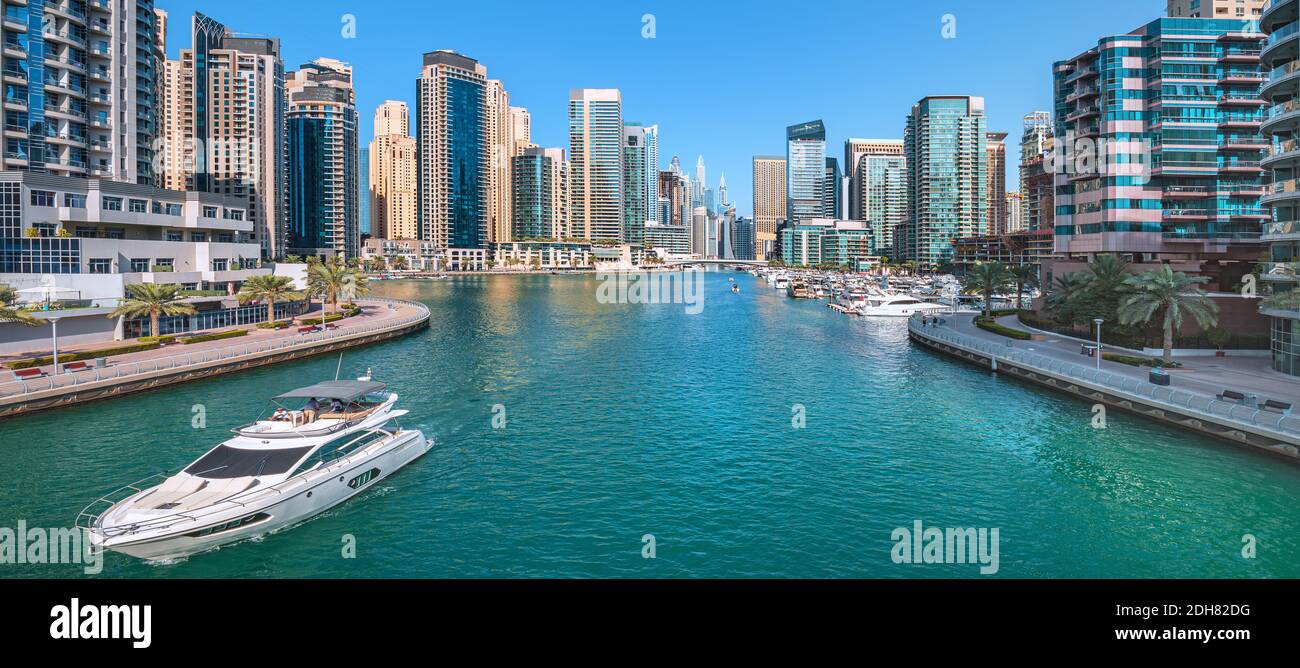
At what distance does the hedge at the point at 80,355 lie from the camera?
51.8 m

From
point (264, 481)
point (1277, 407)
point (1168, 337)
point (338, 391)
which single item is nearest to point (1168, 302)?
point (1168, 337)

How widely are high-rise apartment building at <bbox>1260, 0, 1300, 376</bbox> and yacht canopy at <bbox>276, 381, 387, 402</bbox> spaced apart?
5412 cm

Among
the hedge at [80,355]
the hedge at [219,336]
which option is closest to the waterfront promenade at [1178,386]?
the hedge at [219,336]

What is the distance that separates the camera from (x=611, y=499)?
32094mm

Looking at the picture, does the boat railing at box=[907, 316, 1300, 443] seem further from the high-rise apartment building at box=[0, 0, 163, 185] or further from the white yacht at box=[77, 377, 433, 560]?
the high-rise apartment building at box=[0, 0, 163, 185]

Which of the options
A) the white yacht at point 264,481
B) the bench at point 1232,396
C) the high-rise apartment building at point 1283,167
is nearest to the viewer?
the white yacht at point 264,481

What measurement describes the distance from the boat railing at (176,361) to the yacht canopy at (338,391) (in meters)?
20.4

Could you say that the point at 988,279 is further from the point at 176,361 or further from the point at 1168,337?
the point at 176,361

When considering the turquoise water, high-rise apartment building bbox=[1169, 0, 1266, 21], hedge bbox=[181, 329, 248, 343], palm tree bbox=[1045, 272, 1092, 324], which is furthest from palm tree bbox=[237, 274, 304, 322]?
high-rise apartment building bbox=[1169, 0, 1266, 21]

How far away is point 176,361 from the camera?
5706 centimetres

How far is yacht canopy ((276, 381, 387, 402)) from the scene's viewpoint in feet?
121

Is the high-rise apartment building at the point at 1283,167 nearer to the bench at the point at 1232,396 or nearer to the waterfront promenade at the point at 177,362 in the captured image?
the bench at the point at 1232,396

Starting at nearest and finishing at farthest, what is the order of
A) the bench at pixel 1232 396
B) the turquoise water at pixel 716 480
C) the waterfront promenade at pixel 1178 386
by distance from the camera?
1. the turquoise water at pixel 716 480
2. the waterfront promenade at pixel 1178 386
3. the bench at pixel 1232 396
